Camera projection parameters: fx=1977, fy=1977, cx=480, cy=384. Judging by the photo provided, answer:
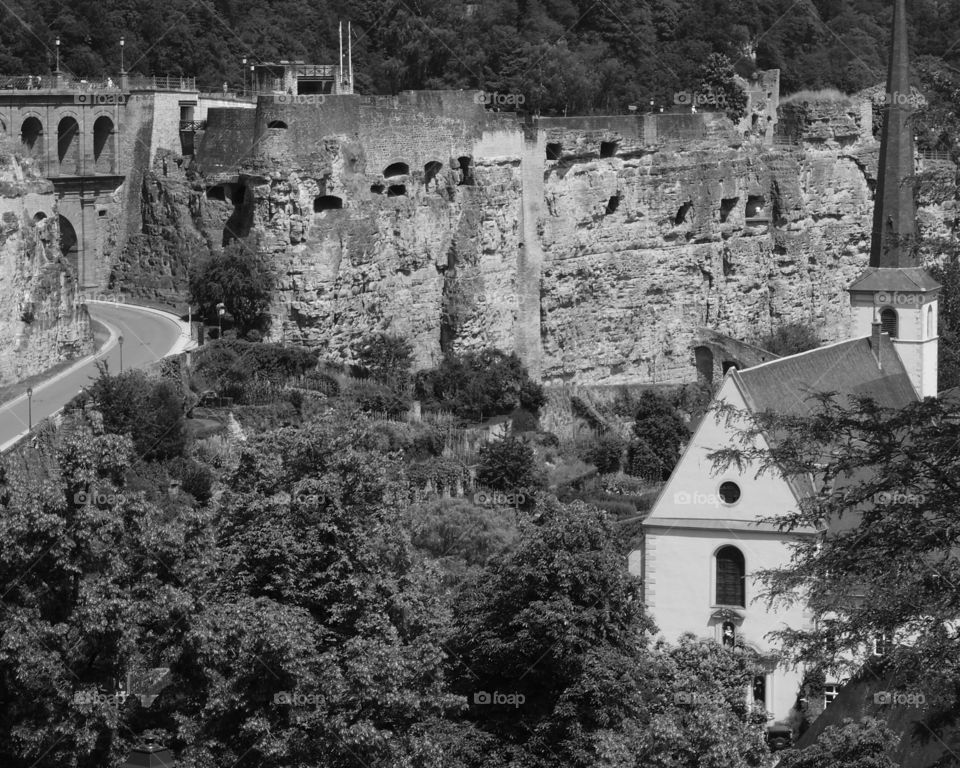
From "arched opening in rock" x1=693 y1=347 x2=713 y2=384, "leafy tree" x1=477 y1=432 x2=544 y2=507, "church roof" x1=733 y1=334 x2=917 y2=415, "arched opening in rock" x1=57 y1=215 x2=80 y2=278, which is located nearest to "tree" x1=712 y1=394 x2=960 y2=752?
"church roof" x1=733 y1=334 x2=917 y2=415

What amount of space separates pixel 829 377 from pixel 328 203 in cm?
1476

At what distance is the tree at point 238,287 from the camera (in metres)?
49.2

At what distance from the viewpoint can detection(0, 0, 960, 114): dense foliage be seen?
226 ft

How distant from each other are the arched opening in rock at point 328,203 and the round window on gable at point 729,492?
54.7 feet

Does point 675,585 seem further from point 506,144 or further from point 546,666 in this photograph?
point 506,144

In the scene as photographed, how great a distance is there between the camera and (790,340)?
6469cm

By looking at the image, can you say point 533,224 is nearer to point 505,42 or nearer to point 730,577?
point 505,42

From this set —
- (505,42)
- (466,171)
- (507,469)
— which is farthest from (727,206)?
(507,469)

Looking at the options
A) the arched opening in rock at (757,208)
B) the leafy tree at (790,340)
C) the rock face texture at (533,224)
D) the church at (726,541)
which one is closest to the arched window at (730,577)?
the church at (726,541)

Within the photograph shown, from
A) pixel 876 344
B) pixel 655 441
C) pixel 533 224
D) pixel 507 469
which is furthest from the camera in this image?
pixel 533 224

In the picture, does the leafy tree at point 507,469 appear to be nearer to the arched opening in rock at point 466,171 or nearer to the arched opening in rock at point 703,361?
the arched opening in rock at point 466,171

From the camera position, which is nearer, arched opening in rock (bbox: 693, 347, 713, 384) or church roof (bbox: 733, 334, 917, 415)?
church roof (bbox: 733, 334, 917, 415)

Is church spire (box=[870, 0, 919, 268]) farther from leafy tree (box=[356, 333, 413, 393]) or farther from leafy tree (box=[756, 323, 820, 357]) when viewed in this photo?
leafy tree (box=[356, 333, 413, 393])

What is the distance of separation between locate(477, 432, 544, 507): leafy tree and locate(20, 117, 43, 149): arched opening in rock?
55.4 feet
